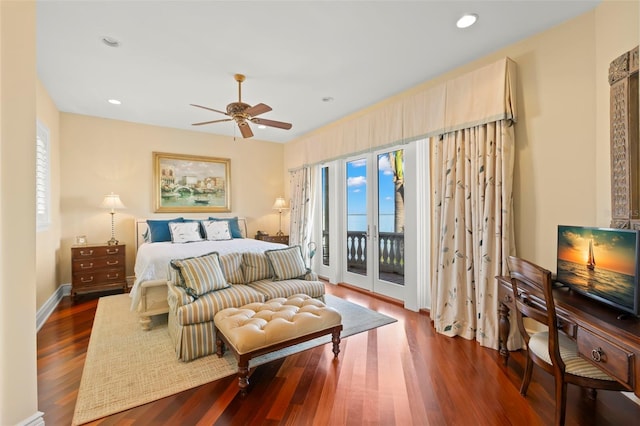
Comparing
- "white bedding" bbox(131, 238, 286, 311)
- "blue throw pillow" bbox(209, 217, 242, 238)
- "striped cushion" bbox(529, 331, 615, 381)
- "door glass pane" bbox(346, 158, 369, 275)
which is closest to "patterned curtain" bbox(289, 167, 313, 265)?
"door glass pane" bbox(346, 158, 369, 275)

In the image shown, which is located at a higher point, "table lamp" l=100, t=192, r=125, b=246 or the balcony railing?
"table lamp" l=100, t=192, r=125, b=246

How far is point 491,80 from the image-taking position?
2682 millimetres

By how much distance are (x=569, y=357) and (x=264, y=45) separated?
3.26m

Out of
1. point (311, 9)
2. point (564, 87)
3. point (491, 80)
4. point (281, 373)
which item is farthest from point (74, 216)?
point (564, 87)

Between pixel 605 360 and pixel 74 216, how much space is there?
6.19 m

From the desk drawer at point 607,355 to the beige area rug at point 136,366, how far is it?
190cm

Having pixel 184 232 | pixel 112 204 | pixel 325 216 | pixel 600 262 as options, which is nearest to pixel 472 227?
pixel 600 262

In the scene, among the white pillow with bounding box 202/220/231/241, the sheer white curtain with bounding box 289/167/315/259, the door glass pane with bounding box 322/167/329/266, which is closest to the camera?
the white pillow with bounding box 202/220/231/241

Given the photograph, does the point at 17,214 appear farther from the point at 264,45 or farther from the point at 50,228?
the point at 50,228

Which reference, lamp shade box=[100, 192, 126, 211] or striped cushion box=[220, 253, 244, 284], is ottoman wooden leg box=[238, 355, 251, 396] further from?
lamp shade box=[100, 192, 126, 211]

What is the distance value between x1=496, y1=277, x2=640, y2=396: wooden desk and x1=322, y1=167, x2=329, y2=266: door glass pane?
3769 millimetres

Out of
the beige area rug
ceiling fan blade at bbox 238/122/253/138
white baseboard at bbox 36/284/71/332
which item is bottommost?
the beige area rug

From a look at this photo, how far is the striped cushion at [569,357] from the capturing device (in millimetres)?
1543

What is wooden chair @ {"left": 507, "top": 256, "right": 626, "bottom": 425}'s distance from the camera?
1545mm
